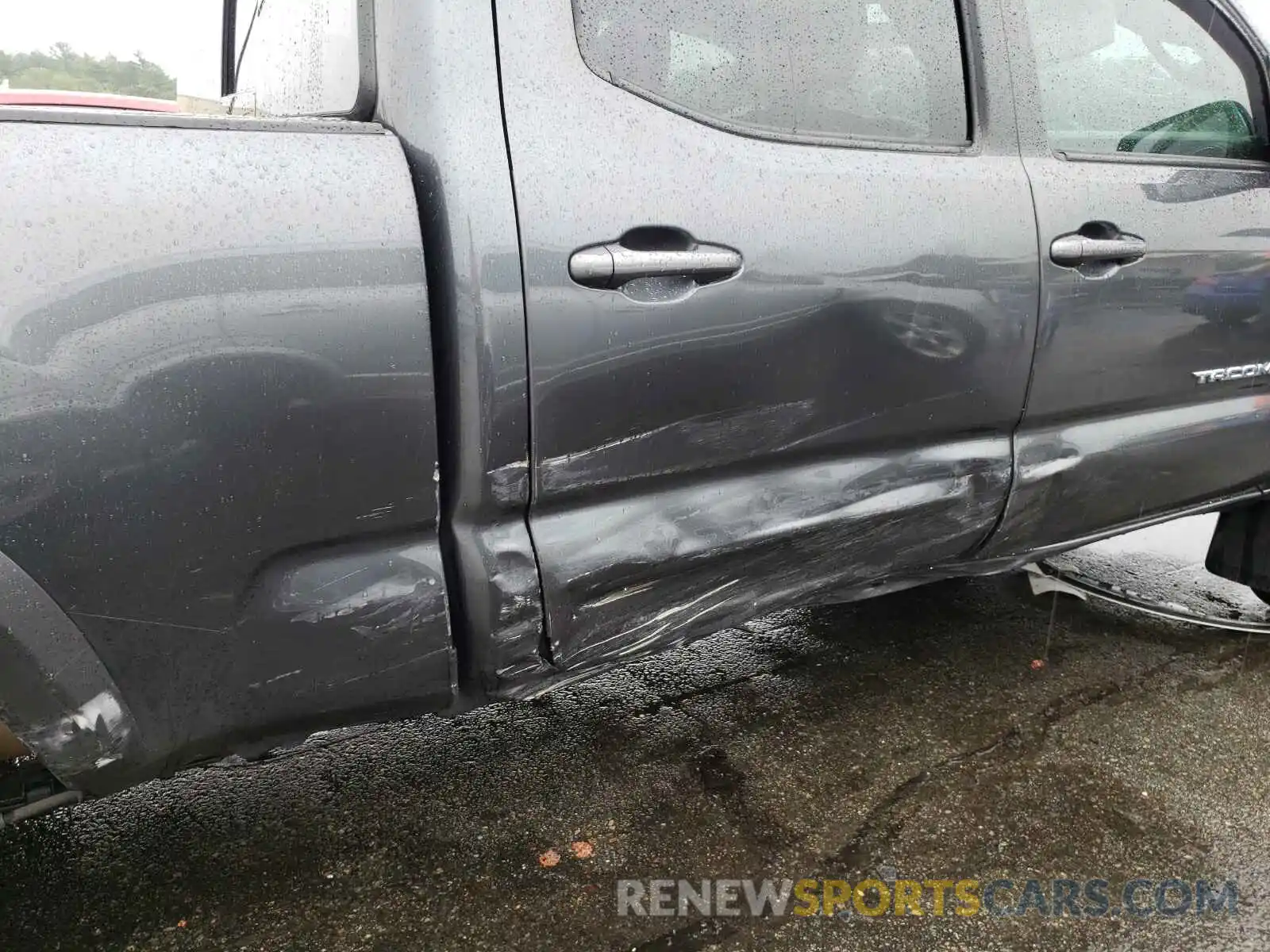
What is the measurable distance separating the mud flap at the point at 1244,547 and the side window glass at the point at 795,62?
5.65 ft

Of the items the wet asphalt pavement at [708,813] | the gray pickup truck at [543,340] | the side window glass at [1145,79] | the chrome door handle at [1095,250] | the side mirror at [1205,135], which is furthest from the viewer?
the side mirror at [1205,135]

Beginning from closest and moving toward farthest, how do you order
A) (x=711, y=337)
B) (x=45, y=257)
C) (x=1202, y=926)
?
(x=45, y=257) < (x=711, y=337) < (x=1202, y=926)

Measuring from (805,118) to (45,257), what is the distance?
1.22 metres

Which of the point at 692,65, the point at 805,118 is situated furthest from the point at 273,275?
the point at 805,118

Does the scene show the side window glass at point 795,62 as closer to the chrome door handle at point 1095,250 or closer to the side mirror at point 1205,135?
the chrome door handle at point 1095,250

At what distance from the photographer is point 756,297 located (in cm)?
154

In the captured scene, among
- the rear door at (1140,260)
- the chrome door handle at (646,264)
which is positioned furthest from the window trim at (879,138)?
the chrome door handle at (646,264)

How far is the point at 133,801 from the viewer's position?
2053mm

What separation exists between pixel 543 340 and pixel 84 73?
3.49ft

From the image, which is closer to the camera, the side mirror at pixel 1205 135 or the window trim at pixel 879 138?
the window trim at pixel 879 138

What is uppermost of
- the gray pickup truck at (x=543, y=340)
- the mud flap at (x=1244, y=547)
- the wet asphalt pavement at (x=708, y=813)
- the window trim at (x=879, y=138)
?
the window trim at (x=879, y=138)

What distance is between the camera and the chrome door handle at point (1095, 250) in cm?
188

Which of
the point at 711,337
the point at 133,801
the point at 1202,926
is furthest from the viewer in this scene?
the point at 133,801

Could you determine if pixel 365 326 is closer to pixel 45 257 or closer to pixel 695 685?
pixel 45 257
